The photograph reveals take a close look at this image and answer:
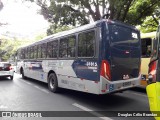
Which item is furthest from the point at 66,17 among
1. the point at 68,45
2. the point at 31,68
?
the point at 68,45

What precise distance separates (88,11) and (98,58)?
32.2 feet

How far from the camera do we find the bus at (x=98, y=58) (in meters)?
6.32

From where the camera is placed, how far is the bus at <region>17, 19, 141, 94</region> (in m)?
6.32

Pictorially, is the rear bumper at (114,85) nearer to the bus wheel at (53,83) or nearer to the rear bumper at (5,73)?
the bus wheel at (53,83)

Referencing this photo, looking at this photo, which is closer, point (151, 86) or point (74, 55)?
point (151, 86)

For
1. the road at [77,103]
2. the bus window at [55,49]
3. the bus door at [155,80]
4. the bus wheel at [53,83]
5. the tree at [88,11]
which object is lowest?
the road at [77,103]

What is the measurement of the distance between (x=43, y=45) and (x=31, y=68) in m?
2.67

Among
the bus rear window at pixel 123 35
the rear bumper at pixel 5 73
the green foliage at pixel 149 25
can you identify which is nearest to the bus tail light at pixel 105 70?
the bus rear window at pixel 123 35

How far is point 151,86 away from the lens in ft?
14.0

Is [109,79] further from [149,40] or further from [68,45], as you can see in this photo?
[149,40]

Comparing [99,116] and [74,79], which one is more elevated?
[74,79]

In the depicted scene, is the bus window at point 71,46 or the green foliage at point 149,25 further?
the green foliage at point 149,25

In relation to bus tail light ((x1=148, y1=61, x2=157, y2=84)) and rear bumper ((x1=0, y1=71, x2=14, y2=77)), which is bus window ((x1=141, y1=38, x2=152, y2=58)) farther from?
rear bumper ((x1=0, y1=71, x2=14, y2=77))

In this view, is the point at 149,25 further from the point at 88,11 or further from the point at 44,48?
the point at 44,48
